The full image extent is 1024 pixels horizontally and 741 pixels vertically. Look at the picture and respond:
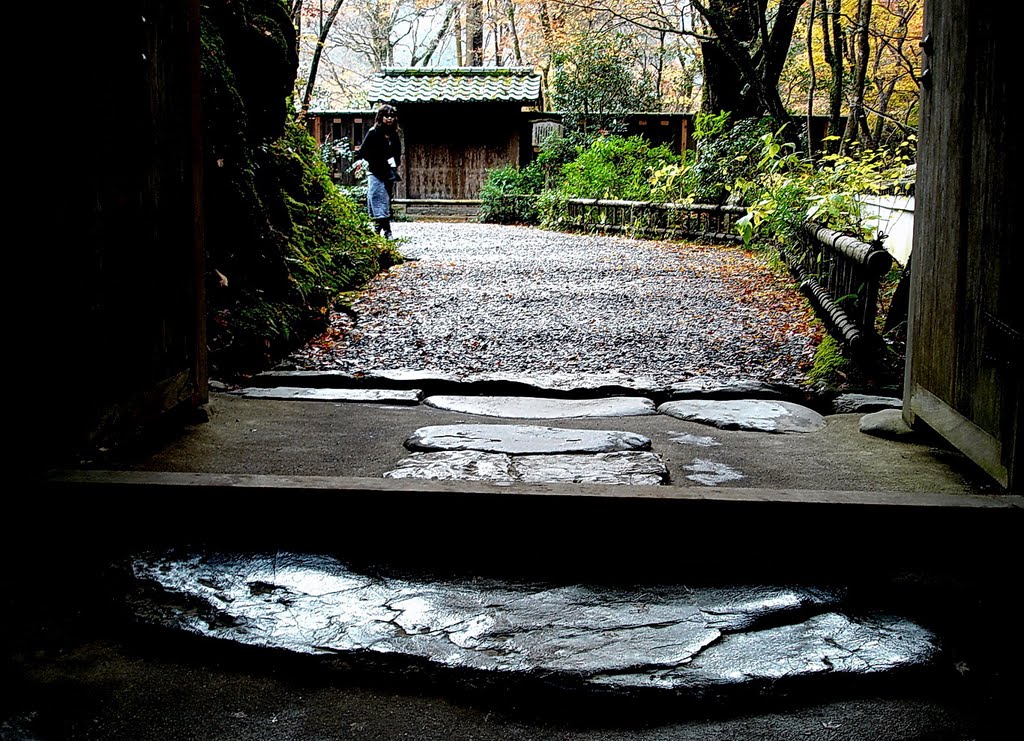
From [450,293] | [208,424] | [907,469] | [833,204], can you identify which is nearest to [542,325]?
[450,293]

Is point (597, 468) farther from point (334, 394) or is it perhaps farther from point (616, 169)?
point (616, 169)

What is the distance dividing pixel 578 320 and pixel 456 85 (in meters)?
16.3

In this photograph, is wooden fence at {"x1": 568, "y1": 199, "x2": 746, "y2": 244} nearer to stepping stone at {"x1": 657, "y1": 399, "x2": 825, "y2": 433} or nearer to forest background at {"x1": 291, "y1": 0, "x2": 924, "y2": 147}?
forest background at {"x1": 291, "y1": 0, "x2": 924, "y2": 147}

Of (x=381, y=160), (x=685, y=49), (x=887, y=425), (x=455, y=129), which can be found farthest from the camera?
(x=455, y=129)

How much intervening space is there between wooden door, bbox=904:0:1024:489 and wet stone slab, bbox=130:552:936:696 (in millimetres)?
992

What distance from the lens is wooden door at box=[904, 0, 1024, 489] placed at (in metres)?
3.13

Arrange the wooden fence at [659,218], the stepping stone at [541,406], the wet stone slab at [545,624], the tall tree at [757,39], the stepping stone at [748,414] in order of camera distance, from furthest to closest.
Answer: the wooden fence at [659,218] < the tall tree at [757,39] < the stepping stone at [541,406] < the stepping stone at [748,414] < the wet stone slab at [545,624]

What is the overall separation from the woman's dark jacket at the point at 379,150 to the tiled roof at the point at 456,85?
904 cm

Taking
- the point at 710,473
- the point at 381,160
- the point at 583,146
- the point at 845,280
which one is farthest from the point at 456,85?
the point at 710,473

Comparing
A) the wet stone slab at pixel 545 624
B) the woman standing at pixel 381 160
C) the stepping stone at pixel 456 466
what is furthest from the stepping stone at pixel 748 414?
the woman standing at pixel 381 160

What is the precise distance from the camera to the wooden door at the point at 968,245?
3.13 meters

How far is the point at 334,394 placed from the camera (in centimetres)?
542

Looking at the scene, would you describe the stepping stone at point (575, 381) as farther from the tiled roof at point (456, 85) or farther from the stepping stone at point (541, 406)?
the tiled roof at point (456, 85)

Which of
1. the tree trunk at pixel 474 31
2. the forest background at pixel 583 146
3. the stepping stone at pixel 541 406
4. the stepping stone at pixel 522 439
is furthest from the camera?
the tree trunk at pixel 474 31
